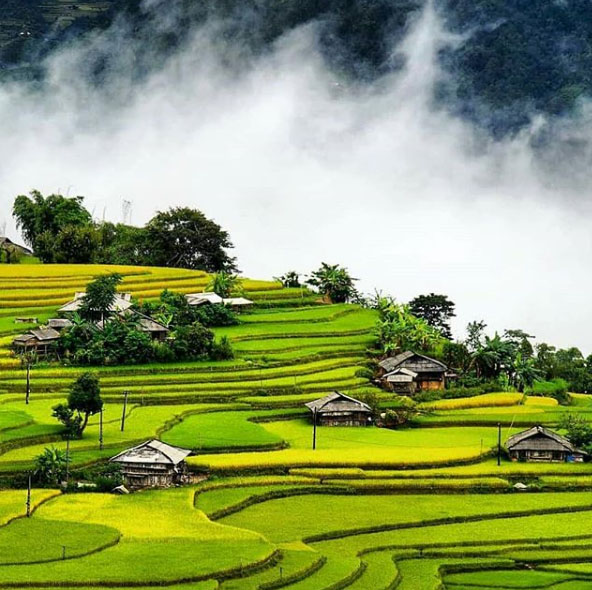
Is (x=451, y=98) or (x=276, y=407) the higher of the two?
(x=451, y=98)

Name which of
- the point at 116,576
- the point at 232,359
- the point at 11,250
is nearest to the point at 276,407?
the point at 232,359

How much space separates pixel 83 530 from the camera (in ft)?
96.2

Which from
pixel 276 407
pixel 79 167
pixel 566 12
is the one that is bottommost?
pixel 276 407

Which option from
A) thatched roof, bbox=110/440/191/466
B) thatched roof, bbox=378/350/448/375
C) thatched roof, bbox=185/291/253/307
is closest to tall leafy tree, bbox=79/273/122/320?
thatched roof, bbox=185/291/253/307

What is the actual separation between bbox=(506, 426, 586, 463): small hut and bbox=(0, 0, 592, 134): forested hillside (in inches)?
3057

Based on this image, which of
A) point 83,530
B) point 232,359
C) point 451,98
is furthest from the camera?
point 451,98

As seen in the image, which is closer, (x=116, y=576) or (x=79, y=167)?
(x=116, y=576)

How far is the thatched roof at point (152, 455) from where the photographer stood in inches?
1374

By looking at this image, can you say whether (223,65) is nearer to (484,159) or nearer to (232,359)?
(484,159)

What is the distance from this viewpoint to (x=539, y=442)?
40.1 metres

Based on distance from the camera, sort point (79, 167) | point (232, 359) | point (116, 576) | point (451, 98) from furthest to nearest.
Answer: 1. point (451, 98)
2. point (79, 167)
3. point (232, 359)
4. point (116, 576)

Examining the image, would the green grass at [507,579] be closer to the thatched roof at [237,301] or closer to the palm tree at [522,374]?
the palm tree at [522,374]

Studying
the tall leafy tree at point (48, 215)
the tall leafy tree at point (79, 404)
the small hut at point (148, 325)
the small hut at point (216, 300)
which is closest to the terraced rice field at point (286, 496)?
the tall leafy tree at point (79, 404)

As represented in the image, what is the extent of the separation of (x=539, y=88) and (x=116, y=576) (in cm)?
9784
